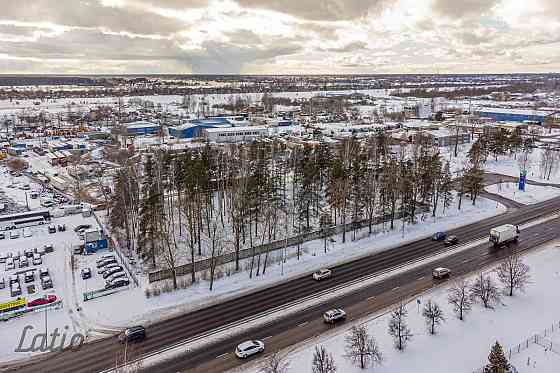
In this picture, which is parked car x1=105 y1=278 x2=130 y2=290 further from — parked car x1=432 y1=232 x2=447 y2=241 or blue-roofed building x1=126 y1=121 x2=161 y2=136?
blue-roofed building x1=126 y1=121 x2=161 y2=136

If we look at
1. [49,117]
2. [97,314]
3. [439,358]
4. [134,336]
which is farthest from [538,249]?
[49,117]

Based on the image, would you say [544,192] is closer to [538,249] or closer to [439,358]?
[538,249]

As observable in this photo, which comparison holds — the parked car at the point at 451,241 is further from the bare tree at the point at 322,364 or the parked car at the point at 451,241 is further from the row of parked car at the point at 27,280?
the row of parked car at the point at 27,280

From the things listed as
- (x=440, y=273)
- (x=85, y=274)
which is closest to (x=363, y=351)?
(x=440, y=273)

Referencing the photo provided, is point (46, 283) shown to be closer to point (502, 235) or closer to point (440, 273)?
point (440, 273)

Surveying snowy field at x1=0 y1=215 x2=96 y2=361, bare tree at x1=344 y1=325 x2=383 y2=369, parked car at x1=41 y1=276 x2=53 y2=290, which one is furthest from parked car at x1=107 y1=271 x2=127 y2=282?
bare tree at x1=344 y1=325 x2=383 y2=369
